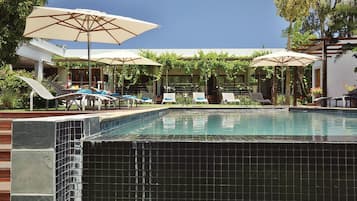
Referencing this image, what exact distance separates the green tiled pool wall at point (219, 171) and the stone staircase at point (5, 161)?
2.04 ft

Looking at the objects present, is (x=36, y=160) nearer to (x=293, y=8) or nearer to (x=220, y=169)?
(x=220, y=169)

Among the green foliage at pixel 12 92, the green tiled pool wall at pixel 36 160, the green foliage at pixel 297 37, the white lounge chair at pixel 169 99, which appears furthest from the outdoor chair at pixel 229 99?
the green tiled pool wall at pixel 36 160

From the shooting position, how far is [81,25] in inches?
329

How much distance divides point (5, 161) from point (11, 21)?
908cm

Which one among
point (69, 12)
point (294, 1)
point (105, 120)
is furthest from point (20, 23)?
point (294, 1)

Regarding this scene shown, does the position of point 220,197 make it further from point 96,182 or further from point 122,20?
point 122,20

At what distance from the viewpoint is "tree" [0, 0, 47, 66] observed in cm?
1060

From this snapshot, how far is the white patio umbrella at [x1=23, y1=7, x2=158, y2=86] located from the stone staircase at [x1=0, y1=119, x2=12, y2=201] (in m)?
4.17

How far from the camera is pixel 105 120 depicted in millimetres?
3531

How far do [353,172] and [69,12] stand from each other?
6.44 meters

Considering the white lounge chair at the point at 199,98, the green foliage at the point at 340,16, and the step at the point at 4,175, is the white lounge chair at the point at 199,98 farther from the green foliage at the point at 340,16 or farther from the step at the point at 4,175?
the step at the point at 4,175

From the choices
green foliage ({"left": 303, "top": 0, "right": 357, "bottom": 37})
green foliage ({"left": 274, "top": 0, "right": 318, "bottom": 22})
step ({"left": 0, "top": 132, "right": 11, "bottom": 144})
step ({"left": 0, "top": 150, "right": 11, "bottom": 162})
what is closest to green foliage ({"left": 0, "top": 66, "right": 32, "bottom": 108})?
step ({"left": 0, "top": 132, "right": 11, "bottom": 144})

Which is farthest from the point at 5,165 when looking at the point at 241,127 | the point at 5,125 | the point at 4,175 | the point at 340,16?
the point at 340,16

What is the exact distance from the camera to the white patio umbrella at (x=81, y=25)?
7.55 meters
